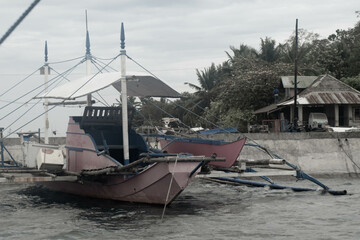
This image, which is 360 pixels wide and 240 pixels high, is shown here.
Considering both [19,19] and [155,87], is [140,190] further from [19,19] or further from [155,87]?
[19,19]

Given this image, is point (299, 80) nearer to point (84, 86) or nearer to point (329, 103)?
point (329, 103)

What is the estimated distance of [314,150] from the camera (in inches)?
1007

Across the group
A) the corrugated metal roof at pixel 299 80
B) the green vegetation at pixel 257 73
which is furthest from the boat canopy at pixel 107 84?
the corrugated metal roof at pixel 299 80

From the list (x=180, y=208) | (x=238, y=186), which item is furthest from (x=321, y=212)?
(x=238, y=186)

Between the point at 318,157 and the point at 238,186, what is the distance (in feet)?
20.5

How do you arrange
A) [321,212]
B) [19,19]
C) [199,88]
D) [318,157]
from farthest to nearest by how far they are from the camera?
[199,88] → [318,157] → [321,212] → [19,19]

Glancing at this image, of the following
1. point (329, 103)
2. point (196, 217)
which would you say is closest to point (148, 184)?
point (196, 217)

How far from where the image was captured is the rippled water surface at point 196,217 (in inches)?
475

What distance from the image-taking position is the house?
34.2 meters

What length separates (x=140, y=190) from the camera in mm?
15523

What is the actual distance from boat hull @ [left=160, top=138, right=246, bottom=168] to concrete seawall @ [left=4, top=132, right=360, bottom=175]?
686cm

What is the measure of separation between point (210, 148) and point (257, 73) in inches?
920

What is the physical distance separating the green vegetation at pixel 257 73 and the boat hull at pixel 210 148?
14315 mm

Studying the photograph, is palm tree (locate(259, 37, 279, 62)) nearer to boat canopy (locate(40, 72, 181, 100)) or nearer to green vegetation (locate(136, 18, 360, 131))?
green vegetation (locate(136, 18, 360, 131))
